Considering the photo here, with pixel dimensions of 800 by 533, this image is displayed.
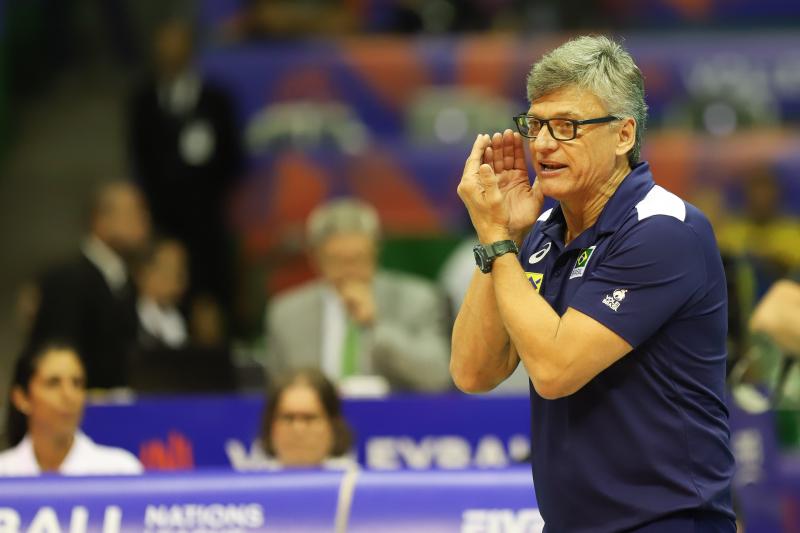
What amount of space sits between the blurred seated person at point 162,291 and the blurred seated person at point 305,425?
2644 mm

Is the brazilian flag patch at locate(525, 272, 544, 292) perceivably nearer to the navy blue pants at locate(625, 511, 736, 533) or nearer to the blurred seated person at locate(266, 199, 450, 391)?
the navy blue pants at locate(625, 511, 736, 533)

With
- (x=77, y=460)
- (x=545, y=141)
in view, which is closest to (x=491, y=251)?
(x=545, y=141)

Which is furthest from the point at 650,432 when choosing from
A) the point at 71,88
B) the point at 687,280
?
the point at 71,88

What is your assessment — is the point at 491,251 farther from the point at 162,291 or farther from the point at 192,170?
the point at 192,170

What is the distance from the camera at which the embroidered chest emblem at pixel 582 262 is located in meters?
3.12

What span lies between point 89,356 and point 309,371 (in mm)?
2051

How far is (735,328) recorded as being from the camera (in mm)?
5715

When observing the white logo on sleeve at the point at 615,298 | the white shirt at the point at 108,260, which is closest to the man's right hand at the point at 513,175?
the white logo on sleeve at the point at 615,298

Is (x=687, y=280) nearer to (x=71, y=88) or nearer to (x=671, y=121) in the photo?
(x=671, y=121)

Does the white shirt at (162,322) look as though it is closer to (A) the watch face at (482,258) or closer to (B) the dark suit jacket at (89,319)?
(B) the dark suit jacket at (89,319)

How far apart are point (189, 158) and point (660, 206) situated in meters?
7.46

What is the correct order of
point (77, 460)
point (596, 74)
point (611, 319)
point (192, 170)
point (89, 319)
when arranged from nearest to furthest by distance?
point (611, 319) < point (596, 74) < point (77, 460) < point (89, 319) < point (192, 170)

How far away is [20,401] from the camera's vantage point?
18.2ft

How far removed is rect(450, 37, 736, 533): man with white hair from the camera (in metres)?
2.96
